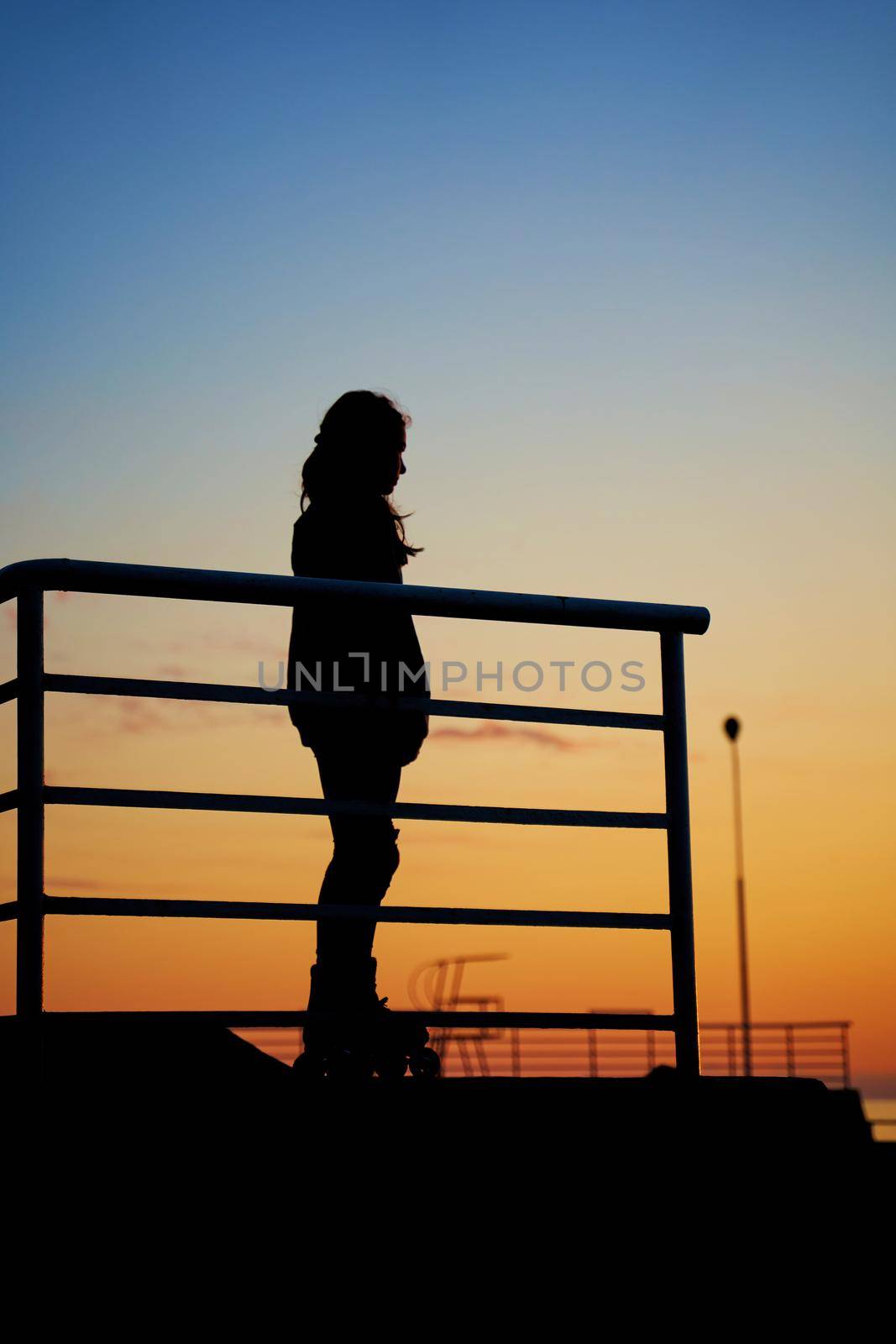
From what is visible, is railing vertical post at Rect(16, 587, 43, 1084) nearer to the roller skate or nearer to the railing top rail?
the railing top rail

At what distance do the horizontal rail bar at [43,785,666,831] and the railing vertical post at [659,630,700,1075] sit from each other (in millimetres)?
83

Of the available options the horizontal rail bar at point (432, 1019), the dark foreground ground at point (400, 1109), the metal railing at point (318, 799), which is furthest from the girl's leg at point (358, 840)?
the dark foreground ground at point (400, 1109)

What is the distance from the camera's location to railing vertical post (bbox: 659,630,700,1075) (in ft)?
15.5

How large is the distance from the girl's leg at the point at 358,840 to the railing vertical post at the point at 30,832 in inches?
43.1

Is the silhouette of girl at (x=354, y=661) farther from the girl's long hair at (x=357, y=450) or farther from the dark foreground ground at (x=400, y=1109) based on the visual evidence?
the dark foreground ground at (x=400, y=1109)

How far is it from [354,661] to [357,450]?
723mm

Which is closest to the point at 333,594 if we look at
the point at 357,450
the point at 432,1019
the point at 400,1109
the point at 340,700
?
the point at 340,700

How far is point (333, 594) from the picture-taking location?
14.9 ft

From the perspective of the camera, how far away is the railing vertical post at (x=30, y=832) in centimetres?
393

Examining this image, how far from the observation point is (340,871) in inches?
197

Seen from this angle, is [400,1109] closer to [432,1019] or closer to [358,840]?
[432,1019]

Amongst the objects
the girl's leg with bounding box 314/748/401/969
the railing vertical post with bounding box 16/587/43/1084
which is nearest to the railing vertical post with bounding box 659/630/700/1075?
the girl's leg with bounding box 314/748/401/969

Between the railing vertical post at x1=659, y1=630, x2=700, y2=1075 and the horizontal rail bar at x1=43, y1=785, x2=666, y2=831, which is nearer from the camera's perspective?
the horizontal rail bar at x1=43, y1=785, x2=666, y2=831

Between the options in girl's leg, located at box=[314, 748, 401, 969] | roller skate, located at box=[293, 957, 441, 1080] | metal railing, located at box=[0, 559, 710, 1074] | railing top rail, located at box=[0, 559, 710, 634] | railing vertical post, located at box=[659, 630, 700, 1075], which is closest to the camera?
metal railing, located at box=[0, 559, 710, 1074]
